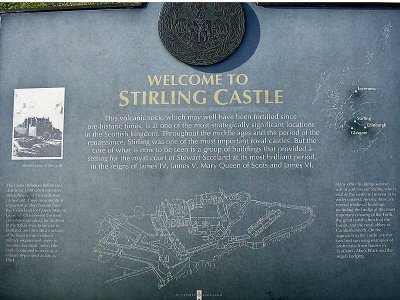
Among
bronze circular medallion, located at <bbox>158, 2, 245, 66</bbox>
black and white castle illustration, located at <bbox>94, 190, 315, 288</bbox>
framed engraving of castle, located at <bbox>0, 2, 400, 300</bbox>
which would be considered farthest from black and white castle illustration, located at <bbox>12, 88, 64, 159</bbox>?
bronze circular medallion, located at <bbox>158, 2, 245, 66</bbox>

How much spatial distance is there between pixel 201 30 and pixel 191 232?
2542mm

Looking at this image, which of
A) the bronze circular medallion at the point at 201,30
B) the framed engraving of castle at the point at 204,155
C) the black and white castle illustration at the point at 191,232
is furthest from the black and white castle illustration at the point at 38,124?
the bronze circular medallion at the point at 201,30

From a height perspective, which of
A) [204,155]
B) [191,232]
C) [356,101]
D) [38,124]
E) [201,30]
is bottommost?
[191,232]

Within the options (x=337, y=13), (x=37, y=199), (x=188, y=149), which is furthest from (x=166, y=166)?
(x=337, y=13)

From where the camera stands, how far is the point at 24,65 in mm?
6773

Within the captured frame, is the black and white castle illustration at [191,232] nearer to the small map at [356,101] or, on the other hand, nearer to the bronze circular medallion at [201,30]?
the small map at [356,101]

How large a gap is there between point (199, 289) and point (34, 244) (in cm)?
213

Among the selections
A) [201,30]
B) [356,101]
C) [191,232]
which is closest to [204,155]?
[191,232]

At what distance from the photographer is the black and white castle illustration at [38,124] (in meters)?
6.61

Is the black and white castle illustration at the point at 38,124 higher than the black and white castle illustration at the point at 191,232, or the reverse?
the black and white castle illustration at the point at 38,124

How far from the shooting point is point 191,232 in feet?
20.7

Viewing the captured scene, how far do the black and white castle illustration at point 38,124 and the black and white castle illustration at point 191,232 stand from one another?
49.0 inches

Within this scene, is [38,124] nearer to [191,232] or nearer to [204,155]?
[204,155]

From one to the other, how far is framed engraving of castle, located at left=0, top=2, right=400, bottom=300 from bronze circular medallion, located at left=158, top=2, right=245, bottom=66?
0.02 metres
